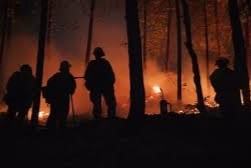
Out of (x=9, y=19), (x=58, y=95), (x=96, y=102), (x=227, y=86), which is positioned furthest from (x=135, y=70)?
(x=9, y=19)

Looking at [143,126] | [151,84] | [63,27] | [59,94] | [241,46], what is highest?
[63,27]

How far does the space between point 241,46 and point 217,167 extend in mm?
6621

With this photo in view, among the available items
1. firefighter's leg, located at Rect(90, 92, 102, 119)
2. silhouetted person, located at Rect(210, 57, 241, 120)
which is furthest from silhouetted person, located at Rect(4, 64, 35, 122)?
silhouetted person, located at Rect(210, 57, 241, 120)

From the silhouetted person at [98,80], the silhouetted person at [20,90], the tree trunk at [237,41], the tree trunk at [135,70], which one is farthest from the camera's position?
the tree trunk at [237,41]

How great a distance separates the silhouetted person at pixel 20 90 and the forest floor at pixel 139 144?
240 centimetres

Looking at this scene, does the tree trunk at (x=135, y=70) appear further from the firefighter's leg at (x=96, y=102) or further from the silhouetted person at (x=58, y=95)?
the silhouetted person at (x=58, y=95)

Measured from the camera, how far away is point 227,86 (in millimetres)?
12336

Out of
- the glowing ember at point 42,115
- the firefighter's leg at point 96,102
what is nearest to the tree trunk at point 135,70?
the firefighter's leg at point 96,102

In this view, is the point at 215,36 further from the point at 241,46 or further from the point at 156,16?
the point at 241,46

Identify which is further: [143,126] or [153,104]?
Result: [153,104]

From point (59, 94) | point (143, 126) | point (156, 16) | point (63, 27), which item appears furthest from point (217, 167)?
point (63, 27)

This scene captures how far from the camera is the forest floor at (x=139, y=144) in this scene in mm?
9391

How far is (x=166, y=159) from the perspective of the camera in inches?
370

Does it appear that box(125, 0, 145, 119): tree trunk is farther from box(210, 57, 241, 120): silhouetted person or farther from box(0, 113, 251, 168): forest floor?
box(210, 57, 241, 120): silhouetted person
